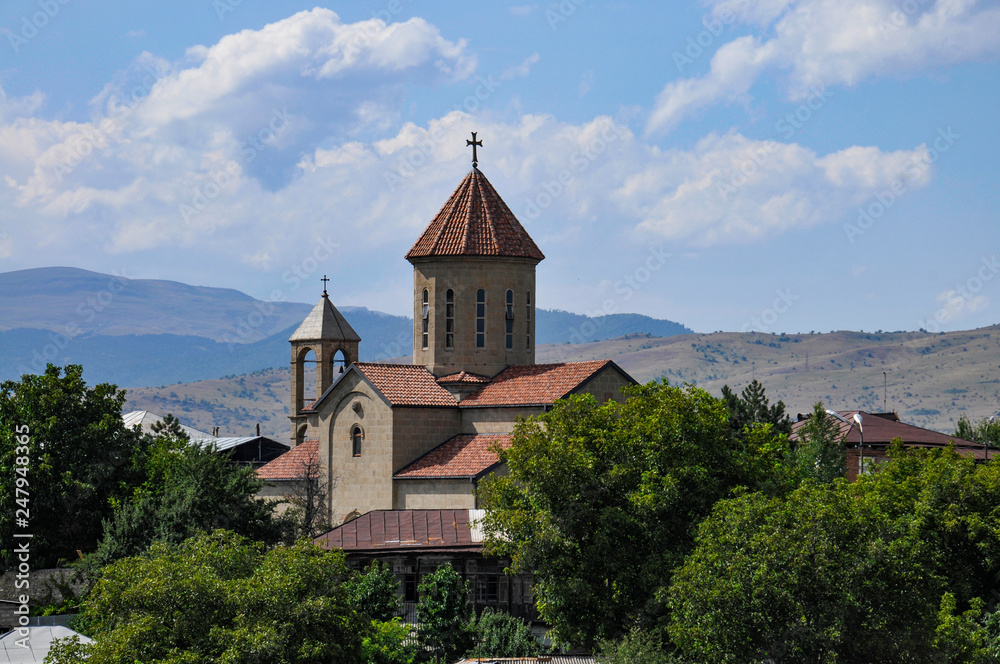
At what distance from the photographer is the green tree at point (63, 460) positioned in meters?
41.9

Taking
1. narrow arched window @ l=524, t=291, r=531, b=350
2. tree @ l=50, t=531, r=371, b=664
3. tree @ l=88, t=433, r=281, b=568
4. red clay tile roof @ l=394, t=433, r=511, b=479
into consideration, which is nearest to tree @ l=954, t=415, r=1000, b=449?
narrow arched window @ l=524, t=291, r=531, b=350

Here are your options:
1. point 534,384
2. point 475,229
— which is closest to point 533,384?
point 534,384

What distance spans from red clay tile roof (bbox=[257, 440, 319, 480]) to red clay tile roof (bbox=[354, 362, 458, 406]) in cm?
472

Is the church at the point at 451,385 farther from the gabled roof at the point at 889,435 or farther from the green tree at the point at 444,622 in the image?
the gabled roof at the point at 889,435

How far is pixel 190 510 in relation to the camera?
39000 mm

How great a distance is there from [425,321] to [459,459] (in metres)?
6.73

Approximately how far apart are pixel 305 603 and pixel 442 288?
22.4m

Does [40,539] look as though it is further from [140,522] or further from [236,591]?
[236,591]

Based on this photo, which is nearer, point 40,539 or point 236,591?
point 236,591

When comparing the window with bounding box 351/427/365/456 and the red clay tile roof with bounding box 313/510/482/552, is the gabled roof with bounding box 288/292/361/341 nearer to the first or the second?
the window with bounding box 351/427/365/456

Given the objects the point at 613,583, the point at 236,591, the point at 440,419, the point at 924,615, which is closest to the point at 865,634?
the point at 924,615

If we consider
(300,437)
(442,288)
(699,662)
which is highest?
(442,288)

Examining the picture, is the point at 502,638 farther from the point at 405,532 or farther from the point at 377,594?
the point at 405,532

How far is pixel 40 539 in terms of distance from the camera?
41.4m
